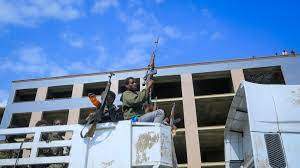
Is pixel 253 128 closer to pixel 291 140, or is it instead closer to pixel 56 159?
pixel 291 140

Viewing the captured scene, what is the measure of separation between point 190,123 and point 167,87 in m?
5.17

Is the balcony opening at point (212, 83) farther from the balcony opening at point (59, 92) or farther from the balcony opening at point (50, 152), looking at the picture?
the balcony opening at point (50, 152)

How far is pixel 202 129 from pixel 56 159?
66.6 ft

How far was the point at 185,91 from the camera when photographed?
1035 inches

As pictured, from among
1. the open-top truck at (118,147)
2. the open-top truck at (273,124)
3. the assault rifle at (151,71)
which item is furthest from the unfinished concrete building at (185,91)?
the open-top truck at (118,147)

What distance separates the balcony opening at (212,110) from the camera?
2564 centimetres

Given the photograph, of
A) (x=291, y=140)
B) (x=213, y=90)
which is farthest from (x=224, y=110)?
(x=291, y=140)

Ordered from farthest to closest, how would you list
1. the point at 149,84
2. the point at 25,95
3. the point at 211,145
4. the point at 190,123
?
the point at 25,95, the point at 211,145, the point at 190,123, the point at 149,84

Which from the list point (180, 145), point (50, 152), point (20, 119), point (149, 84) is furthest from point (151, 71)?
point (20, 119)

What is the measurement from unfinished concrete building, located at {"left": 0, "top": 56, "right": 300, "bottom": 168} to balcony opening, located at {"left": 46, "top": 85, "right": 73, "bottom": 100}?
7 centimetres

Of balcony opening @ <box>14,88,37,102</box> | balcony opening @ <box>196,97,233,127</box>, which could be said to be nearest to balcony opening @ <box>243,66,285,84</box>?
balcony opening @ <box>196,97,233,127</box>

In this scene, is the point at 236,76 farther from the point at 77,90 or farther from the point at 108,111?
the point at 108,111

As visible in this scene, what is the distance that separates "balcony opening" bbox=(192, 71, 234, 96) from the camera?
27.3 m

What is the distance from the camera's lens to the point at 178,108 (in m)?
26.4
